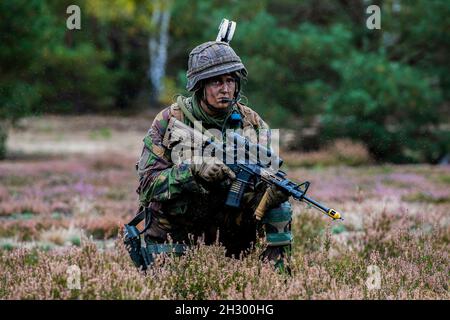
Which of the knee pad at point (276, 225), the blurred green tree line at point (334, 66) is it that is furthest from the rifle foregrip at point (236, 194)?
the blurred green tree line at point (334, 66)

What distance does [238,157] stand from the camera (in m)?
5.00

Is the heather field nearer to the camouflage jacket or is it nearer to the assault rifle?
the camouflage jacket

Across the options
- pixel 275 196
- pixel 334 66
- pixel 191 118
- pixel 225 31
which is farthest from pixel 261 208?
pixel 334 66

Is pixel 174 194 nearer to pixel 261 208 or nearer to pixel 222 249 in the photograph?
pixel 222 249

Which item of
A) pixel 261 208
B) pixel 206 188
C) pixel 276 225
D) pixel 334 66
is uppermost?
pixel 334 66

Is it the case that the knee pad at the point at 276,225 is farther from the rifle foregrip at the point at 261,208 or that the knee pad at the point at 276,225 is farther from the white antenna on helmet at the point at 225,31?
the white antenna on helmet at the point at 225,31

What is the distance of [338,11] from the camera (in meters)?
26.9

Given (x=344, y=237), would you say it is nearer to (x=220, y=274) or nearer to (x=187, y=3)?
(x=220, y=274)

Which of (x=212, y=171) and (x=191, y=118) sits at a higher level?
(x=191, y=118)

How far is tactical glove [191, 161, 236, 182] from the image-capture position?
4.86 meters

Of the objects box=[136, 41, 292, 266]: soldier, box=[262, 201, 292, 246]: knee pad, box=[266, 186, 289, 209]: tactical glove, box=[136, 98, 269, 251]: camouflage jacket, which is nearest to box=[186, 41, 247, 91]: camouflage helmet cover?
box=[136, 41, 292, 266]: soldier

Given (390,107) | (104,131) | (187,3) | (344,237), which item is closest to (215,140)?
(344,237)

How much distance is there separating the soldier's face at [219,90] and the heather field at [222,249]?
1.07 meters

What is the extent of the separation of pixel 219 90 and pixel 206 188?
0.72 metres
